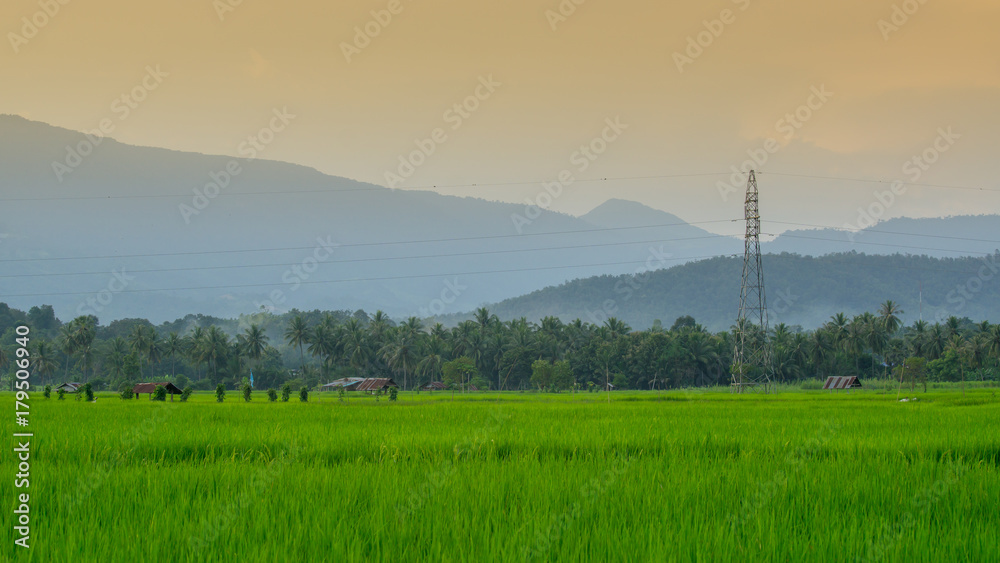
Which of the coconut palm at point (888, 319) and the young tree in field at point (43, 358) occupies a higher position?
the coconut palm at point (888, 319)

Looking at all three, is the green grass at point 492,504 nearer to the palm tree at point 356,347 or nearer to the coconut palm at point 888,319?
the palm tree at point 356,347

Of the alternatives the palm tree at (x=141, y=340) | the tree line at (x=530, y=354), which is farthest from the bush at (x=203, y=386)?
the palm tree at (x=141, y=340)

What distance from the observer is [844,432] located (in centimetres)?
1466

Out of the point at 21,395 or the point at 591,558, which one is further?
the point at 21,395

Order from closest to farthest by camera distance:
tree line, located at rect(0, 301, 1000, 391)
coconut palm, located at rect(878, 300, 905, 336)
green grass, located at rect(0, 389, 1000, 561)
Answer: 1. green grass, located at rect(0, 389, 1000, 561)
2. tree line, located at rect(0, 301, 1000, 391)
3. coconut palm, located at rect(878, 300, 905, 336)

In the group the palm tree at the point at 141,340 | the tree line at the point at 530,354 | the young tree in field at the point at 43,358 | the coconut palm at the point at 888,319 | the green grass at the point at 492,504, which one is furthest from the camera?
the palm tree at the point at 141,340

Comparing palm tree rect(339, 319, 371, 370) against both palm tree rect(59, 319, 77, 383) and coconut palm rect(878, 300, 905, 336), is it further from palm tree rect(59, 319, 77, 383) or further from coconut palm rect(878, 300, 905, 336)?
coconut palm rect(878, 300, 905, 336)

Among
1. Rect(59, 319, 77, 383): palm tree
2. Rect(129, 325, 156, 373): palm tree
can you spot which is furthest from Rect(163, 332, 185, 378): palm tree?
Rect(59, 319, 77, 383): palm tree

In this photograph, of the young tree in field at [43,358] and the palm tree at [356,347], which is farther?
the palm tree at [356,347]

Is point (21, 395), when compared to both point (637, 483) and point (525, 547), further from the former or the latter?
point (637, 483)

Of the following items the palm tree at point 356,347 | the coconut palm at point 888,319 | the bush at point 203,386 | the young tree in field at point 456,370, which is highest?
the coconut palm at point 888,319

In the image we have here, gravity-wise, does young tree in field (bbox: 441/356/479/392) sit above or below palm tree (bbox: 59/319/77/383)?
below

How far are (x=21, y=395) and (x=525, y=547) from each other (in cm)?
671

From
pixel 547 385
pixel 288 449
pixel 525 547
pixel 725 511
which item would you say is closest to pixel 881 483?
pixel 725 511
